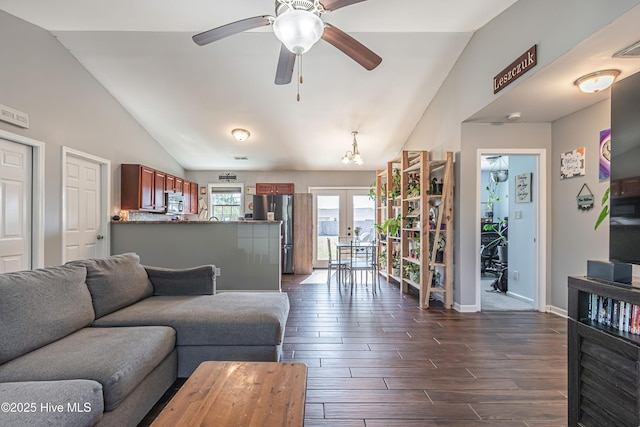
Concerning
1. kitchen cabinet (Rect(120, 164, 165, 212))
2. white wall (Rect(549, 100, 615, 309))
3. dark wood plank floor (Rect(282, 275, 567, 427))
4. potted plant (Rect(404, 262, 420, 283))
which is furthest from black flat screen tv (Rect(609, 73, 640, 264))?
kitchen cabinet (Rect(120, 164, 165, 212))

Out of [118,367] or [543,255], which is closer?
[118,367]

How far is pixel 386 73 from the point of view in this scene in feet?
13.4

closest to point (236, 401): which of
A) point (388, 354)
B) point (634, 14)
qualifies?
point (388, 354)

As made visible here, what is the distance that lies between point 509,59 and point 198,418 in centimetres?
365

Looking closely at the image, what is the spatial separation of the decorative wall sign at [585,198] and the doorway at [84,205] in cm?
590

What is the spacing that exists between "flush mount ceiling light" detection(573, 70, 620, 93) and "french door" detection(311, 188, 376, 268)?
187 inches

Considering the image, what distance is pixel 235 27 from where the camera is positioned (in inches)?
85.5

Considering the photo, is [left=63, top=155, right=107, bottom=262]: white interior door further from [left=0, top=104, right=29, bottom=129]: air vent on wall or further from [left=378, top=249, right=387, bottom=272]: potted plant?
[left=378, top=249, right=387, bottom=272]: potted plant

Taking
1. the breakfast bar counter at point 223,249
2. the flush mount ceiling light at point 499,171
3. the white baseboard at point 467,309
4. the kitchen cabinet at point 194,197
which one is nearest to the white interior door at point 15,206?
the breakfast bar counter at point 223,249

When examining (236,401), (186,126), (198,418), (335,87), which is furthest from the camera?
(186,126)

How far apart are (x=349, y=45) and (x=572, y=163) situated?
115 inches

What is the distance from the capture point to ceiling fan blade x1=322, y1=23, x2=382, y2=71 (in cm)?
223

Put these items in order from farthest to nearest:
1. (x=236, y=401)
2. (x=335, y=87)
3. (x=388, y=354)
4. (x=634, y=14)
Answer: (x=335, y=87) → (x=388, y=354) → (x=634, y=14) → (x=236, y=401)

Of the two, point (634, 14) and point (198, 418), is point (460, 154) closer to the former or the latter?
point (634, 14)
